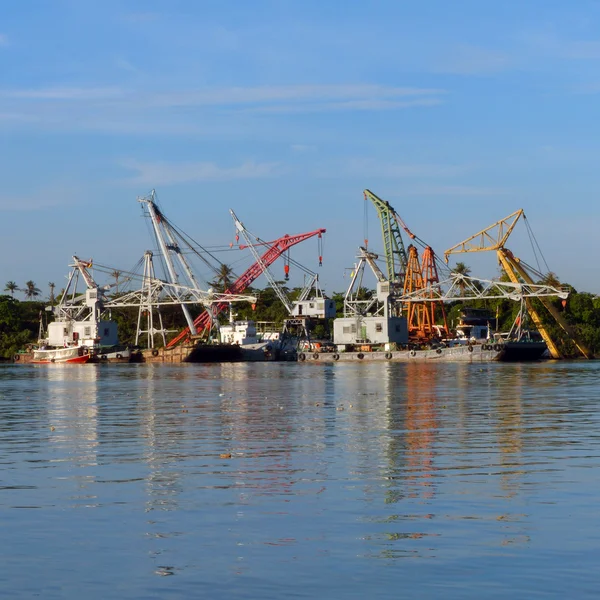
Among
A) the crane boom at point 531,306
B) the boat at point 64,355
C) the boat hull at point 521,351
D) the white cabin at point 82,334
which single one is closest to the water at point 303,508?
the boat hull at point 521,351

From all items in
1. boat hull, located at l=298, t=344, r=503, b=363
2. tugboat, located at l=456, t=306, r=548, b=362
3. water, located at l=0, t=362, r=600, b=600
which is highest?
tugboat, located at l=456, t=306, r=548, b=362

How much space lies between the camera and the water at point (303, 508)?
44.9 ft

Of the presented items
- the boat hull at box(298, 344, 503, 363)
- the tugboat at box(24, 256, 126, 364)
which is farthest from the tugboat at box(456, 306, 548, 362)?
the tugboat at box(24, 256, 126, 364)

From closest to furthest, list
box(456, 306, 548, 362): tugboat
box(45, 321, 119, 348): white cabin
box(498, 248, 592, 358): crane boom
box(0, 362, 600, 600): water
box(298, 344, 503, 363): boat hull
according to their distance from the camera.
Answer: box(0, 362, 600, 600): water < box(298, 344, 503, 363): boat hull < box(456, 306, 548, 362): tugboat < box(498, 248, 592, 358): crane boom < box(45, 321, 119, 348): white cabin

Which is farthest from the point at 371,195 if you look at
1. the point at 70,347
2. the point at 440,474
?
the point at 440,474

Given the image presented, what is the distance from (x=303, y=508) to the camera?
60.6 feet

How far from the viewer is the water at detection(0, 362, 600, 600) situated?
13.7 meters

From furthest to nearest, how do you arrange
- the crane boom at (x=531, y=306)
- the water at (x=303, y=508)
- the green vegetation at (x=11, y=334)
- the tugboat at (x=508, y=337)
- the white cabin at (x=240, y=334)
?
the green vegetation at (x=11, y=334)
the white cabin at (x=240, y=334)
the crane boom at (x=531, y=306)
the tugboat at (x=508, y=337)
the water at (x=303, y=508)

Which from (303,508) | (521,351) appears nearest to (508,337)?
(521,351)

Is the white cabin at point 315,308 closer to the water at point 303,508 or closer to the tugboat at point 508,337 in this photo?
the tugboat at point 508,337

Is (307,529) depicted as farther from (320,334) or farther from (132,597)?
(320,334)

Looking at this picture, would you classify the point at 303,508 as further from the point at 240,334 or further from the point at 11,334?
the point at 11,334

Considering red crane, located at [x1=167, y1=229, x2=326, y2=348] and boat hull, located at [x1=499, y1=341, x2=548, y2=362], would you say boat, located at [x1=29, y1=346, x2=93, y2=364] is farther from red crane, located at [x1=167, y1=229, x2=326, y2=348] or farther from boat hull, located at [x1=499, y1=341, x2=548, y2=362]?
boat hull, located at [x1=499, y1=341, x2=548, y2=362]

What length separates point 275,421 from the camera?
3703 centimetres
